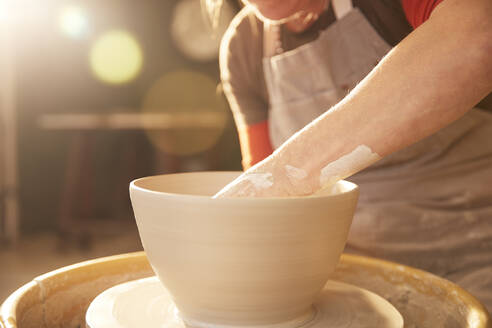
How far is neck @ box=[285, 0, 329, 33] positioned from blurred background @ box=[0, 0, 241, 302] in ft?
7.52

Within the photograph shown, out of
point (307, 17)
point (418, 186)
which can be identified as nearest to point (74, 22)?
point (307, 17)

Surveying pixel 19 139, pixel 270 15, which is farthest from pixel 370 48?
pixel 19 139

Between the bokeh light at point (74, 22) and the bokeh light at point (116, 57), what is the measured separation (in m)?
0.17

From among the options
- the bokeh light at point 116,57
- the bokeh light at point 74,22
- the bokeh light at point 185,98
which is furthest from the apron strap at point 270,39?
the bokeh light at point 116,57

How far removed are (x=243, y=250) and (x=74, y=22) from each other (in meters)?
4.42

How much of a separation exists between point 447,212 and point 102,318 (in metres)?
0.71

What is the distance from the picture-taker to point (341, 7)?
101 centimetres

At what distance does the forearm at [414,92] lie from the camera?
56 centimetres

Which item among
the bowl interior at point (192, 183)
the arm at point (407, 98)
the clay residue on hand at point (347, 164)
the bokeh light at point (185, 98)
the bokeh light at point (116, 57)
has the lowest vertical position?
the bokeh light at point (185, 98)

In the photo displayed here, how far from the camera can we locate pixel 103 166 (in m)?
4.68

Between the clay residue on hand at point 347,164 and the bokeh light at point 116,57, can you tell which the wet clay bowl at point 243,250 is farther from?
the bokeh light at point 116,57

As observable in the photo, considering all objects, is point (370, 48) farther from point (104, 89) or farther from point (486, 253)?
point (104, 89)

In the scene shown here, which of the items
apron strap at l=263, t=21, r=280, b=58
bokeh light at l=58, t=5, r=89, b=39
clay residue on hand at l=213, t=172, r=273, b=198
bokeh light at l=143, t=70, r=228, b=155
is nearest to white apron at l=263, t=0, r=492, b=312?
apron strap at l=263, t=21, r=280, b=58

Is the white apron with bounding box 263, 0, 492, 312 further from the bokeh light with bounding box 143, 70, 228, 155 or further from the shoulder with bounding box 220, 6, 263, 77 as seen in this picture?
the bokeh light with bounding box 143, 70, 228, 155
